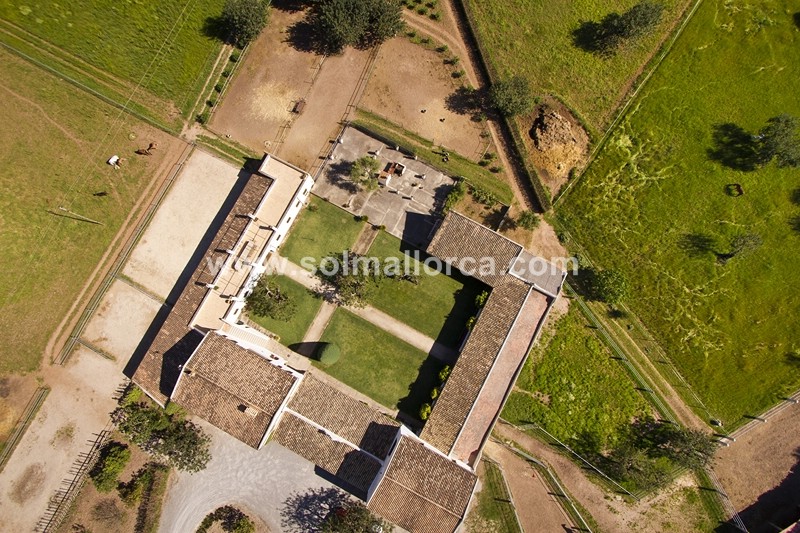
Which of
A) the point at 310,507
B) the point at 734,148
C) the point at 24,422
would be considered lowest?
the point at 24,422

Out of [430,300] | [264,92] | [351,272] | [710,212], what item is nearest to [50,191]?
[264,92]

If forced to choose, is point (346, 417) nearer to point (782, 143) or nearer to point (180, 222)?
point (180, 222)

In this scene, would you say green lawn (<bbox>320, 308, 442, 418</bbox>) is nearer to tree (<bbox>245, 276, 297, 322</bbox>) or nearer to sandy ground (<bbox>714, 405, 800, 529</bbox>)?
tree (<bbox>245, 276, 297, 322</bbox>)

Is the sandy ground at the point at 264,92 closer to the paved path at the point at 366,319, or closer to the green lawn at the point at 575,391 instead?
the paved path at the point at 366,319

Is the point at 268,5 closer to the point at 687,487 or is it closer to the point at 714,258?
the point at 714,258

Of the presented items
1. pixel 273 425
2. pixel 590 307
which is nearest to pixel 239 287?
pixel 273 425

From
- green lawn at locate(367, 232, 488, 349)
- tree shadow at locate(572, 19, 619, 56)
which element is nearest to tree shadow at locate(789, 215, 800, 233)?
tree shadow at locate(572, 19, 619, 56)
